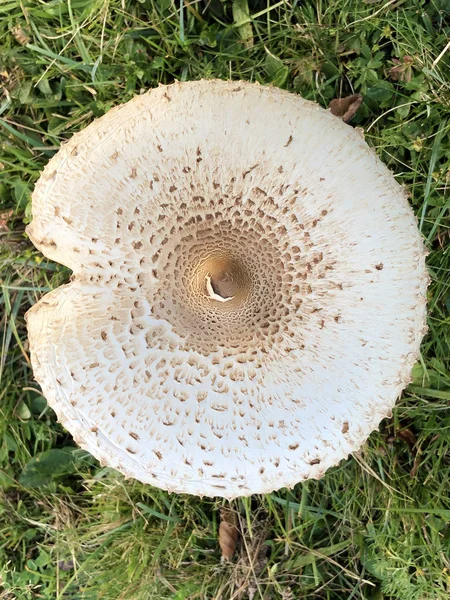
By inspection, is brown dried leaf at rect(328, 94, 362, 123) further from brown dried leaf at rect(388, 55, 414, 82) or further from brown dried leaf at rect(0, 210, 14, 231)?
brown dried leaf at rect(0, 210, 14, 231)

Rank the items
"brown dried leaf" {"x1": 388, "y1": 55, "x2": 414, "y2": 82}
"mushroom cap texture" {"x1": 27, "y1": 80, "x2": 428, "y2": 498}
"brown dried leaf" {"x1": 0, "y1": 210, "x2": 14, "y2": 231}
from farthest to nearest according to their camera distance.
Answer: "brown dried leaf" {"x1": 0, "y1": 210, "x2": 14, "y2": 231}, "brown dried leaf" {"x1": 388, "y1": 55, "x2": 414, "y2": 82}, "mushroom cap texture" {"x1": 27, "y1": 80, "x2": 428, "y2": 498}

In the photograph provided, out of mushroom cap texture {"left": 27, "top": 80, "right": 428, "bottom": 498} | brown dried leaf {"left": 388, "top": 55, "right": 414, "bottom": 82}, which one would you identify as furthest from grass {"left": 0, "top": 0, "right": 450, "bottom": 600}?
mushroom cap texture {"left": 27, "top": 80, "right": 428, "bottom": 498}

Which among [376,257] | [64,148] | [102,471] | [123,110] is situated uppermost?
[123,110]

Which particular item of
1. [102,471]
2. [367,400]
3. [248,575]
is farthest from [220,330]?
[248,575]

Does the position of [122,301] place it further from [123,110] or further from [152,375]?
[123,110]

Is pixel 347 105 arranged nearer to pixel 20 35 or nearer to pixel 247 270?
pixel 247 270

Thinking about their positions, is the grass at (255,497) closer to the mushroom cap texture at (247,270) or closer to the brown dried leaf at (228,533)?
the brown dried leaf at (228,533)
